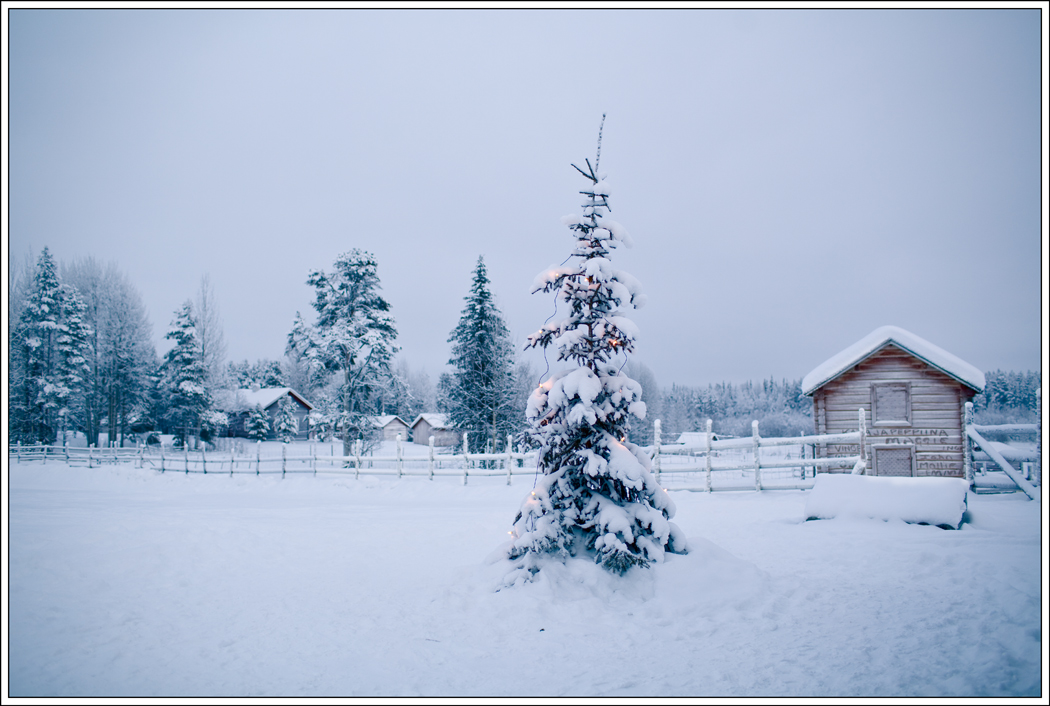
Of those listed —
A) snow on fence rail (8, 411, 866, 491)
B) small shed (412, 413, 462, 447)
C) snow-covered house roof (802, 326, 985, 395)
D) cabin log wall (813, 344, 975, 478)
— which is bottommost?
small shed (412, 413, 462, 447)

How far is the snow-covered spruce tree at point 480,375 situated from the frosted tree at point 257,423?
88.5 ft

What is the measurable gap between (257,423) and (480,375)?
2968 centimetres

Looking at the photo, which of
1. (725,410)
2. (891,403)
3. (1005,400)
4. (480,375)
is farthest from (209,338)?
(725,410)

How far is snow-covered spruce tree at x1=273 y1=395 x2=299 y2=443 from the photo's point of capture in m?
50.7

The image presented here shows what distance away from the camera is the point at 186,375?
39500mm

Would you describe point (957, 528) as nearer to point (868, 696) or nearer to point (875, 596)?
point (875, 596)

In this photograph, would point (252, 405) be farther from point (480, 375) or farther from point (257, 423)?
point (480, 375)

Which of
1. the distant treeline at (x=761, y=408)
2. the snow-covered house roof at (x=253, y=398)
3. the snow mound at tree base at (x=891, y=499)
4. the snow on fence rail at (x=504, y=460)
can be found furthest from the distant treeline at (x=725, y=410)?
the snow-covered house roof at (x=253, y=398)

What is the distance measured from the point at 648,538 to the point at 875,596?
270 cm

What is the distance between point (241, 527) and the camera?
1051 centimetres

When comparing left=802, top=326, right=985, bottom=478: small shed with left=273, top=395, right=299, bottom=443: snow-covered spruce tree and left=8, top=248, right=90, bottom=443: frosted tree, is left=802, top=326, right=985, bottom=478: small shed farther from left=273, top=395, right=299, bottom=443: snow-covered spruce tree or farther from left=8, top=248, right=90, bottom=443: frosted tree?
left=273, top=395, right=299, bottom=443: snow-covered spruce tree

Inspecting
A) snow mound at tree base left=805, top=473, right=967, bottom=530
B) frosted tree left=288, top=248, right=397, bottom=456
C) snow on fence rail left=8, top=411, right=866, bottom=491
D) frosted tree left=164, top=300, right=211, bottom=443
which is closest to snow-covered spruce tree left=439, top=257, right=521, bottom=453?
snow on fence rail left=8, top=411, right=866, bottom=491

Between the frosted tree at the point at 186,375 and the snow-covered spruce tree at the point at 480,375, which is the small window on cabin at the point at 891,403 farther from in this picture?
the frosted tree at the point at 186,375

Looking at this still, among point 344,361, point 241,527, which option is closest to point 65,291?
point 344,361
